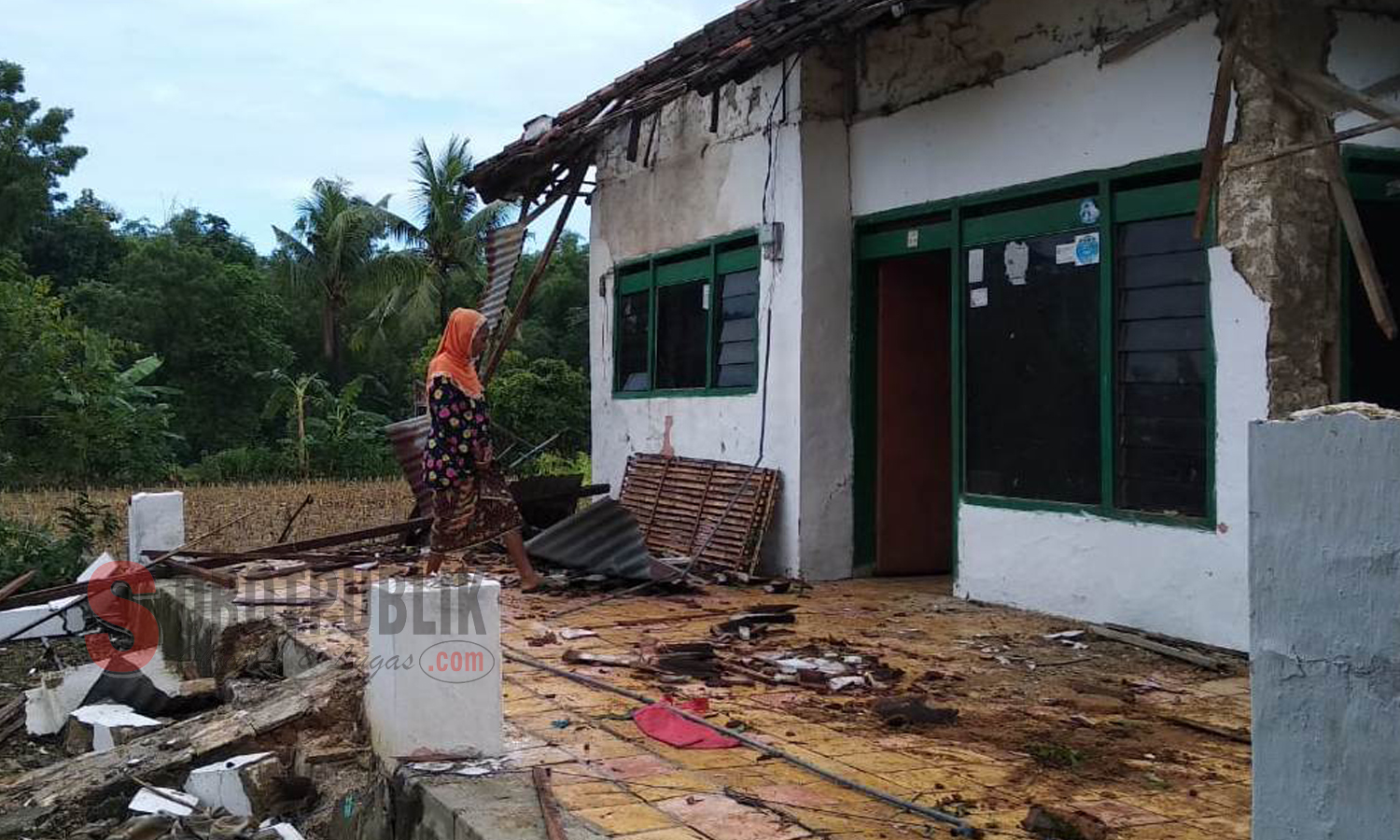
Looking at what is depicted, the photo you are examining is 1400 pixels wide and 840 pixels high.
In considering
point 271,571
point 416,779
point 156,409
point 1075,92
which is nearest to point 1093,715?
point 416,779

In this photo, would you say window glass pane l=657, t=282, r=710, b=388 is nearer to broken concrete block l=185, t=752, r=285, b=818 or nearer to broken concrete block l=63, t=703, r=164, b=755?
broken concrete block l=63, t=703, r=164, b=755

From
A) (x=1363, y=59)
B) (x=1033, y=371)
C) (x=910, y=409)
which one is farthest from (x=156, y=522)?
(x=1363, y=59)

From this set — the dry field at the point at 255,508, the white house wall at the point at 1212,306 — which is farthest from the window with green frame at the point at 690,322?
the dry field at the point at 255,508

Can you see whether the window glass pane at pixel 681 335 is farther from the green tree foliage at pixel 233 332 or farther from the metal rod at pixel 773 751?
the green tree foliage at pixel 233 332

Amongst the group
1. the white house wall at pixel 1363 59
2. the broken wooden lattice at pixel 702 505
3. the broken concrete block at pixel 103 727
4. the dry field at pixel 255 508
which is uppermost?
the white house wall at pixel 1363 59

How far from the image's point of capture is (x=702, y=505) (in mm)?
9781

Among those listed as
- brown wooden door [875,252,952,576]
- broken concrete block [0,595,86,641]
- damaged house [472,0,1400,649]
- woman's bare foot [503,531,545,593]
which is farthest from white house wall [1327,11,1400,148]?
broken concrete block [0,595,86,641]

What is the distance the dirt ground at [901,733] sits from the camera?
154 inches

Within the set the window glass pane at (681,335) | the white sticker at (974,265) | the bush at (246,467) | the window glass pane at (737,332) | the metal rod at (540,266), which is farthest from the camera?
the bush at (246,467)

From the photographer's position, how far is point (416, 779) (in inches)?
165

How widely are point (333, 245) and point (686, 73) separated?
2355 cm

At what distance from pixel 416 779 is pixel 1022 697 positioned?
9.32 feet

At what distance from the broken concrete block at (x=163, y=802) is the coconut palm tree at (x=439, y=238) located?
24308mm

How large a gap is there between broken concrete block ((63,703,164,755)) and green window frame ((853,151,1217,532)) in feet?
17.2
